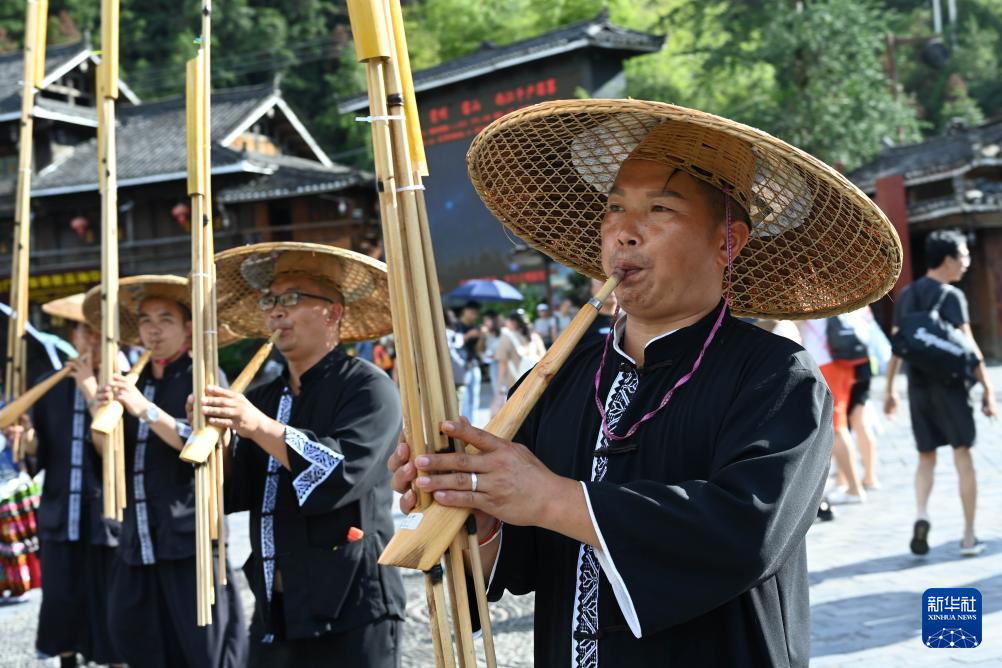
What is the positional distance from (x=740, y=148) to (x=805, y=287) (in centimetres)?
51

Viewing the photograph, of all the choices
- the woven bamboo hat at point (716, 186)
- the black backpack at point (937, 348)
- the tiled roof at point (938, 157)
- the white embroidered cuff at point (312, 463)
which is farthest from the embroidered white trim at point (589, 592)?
the tiled roof at point (938, 157)

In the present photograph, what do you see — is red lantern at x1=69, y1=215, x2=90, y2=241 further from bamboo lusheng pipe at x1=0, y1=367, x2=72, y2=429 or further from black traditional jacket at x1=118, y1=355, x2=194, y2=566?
black traditional jacket at x1=118, y1=355, x2=194, y2=566

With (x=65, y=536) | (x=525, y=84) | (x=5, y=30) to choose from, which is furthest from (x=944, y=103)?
(x=65, y=536)

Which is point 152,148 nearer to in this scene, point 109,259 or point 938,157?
point 938,157

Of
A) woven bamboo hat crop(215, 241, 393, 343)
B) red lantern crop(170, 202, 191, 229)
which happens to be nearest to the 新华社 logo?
woven bamboo hat crop(215, 241, 393, 343)

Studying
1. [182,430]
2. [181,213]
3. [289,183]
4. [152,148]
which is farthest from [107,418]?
[152,148]

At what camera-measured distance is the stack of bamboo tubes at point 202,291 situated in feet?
9.98

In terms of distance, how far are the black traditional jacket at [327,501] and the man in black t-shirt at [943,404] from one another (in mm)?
3786

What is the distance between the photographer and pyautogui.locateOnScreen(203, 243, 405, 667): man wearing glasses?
3258 mm

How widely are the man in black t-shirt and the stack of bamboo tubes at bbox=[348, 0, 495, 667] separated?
4.91 metres

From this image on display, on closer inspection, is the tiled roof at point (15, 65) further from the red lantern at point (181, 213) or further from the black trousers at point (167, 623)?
the black trousers at point (167, 623)

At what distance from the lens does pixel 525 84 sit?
24516mm

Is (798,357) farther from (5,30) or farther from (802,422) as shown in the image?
(5,30)

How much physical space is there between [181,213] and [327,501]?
2723 cm
